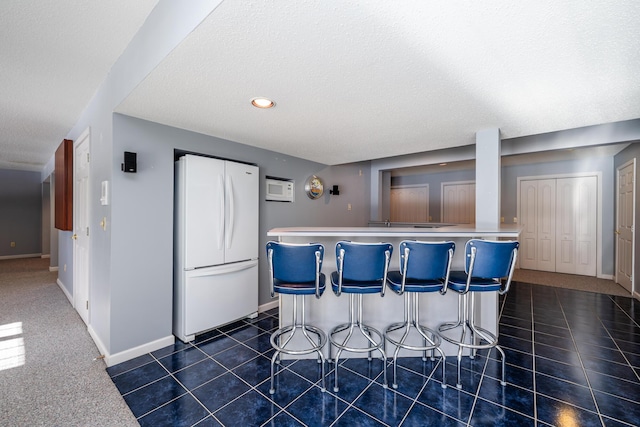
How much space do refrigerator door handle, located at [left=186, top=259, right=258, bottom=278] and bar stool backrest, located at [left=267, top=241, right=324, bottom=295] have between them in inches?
45.8

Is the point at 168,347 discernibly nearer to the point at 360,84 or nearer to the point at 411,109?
the point at 360,84

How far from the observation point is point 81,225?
318 centimetres

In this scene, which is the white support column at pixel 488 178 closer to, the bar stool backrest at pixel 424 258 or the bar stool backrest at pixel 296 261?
the bar stool backrest at pixel 424 258

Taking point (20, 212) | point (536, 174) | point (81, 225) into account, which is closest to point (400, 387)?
point (81, 225)

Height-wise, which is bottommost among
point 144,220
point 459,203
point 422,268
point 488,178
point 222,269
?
point 222,269

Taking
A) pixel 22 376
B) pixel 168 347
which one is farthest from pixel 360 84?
pixel 22 376

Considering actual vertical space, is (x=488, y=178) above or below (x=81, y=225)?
above

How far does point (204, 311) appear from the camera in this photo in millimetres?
2760

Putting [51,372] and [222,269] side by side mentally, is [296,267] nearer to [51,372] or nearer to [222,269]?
[222,269]

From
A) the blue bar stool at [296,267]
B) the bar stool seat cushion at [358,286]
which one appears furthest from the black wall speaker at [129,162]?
the bar stool seat cushion at [358,286]

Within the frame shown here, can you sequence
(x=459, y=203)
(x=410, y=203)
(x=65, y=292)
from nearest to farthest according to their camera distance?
(x=65, y=292)
(x=459, y=203)
(x=410, y=203)

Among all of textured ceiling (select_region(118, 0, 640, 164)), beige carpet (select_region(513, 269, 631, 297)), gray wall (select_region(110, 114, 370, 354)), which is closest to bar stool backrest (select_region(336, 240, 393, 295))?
textured ceiling (select_region(118, 0, 640, 164))

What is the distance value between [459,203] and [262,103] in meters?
5.93

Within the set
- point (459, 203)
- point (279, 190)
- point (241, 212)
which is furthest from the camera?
point (459, 203)
